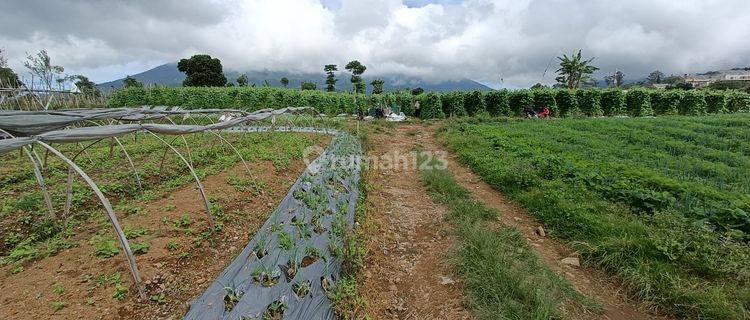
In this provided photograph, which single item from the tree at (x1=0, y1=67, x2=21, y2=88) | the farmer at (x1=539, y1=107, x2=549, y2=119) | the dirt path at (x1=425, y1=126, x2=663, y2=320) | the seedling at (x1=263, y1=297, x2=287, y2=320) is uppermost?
the tree at (x1=0, y1=67, x2=21, y2=88)

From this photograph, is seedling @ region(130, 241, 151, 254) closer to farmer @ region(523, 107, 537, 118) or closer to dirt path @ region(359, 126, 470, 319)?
dirt path @ region(359, 126, 470, 319)

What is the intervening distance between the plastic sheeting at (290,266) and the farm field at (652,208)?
9.58 feet

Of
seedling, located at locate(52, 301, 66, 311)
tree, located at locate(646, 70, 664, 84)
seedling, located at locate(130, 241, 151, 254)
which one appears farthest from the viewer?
tree, located at locate(646, 70, 664, 84)

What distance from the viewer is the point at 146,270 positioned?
2.96 metres

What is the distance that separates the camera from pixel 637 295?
3.15 metres

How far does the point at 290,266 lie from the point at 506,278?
2009mm

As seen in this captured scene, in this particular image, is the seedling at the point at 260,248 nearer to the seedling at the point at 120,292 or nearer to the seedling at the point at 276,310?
the seedling at the point at 276,310

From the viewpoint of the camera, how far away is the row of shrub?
20.4m

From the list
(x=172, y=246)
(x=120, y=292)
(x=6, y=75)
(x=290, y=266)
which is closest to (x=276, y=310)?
(x=290, y=266)

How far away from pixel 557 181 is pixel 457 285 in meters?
3.40

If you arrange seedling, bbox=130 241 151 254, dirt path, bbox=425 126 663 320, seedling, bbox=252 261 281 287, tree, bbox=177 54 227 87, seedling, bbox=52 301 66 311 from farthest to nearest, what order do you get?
tree, bbox=177 54 227 87 → seedling, bbox=130 241 151 254 → dirt path, bbox=425 126 663 320 → seedling, bbox=252 261 281 287 → seedling, bbox=52 301 66 311

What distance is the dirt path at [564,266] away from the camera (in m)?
3.04

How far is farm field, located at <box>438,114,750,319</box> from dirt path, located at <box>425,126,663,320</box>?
123 millimetres

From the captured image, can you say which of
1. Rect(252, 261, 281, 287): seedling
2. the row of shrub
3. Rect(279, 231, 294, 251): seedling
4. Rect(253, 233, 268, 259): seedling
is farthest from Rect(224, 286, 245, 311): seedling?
the row of shrub
